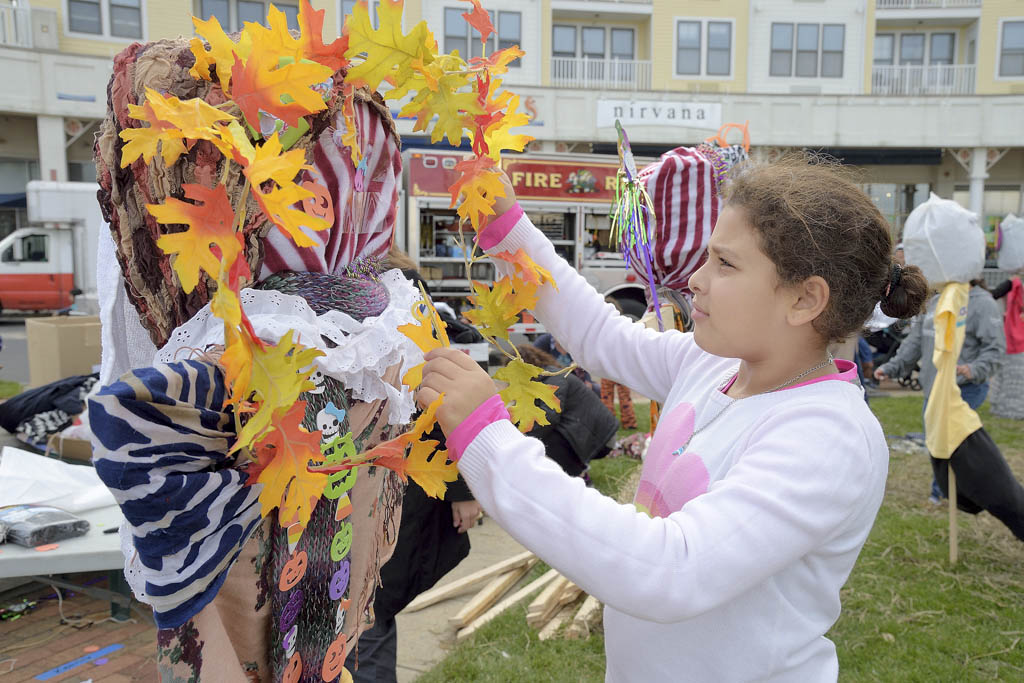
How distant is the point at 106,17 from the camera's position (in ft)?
57.8

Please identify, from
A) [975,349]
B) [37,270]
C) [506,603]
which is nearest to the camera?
[506,603]

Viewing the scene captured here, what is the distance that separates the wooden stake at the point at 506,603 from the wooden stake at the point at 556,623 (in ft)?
0.70

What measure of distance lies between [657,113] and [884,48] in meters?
8.57

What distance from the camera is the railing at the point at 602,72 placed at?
803 inches

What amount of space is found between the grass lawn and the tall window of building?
18052mm

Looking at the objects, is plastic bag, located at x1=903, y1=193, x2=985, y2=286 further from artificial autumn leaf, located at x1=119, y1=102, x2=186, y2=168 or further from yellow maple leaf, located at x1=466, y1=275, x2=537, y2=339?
artificial autumn leaf, located at x1=119, y1=102, x2=186, y2=168

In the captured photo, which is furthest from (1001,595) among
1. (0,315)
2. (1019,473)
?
(0,315)

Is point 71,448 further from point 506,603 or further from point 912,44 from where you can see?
point 912,44

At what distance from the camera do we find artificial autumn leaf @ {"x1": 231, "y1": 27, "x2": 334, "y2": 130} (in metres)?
0.95

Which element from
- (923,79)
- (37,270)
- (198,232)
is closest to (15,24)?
(37,270)

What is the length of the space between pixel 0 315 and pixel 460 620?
53.6 ft

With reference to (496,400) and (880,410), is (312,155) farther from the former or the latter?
(880,410)

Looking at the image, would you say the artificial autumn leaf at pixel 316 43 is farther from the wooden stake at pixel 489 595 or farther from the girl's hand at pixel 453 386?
the wooden stake at pixel 489 595

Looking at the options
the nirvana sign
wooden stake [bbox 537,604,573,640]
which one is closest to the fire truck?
the nirvana sign
